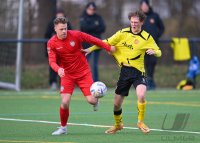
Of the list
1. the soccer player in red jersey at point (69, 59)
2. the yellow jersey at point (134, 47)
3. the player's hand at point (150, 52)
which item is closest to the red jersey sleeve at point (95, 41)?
the soccer player in red jersey at point (69, 59)

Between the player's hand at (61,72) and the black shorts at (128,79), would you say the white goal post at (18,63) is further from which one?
the player's hand at (61,72)

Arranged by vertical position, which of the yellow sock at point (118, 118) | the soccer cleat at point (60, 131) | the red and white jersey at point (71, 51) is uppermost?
the red and white jersey at point (71, 51)

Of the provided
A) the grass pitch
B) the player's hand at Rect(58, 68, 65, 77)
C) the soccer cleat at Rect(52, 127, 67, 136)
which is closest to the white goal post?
the grass pitch

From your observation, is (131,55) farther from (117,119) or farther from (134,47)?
(117,119)

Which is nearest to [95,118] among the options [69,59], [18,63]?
[69,59]

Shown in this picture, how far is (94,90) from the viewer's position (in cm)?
1088

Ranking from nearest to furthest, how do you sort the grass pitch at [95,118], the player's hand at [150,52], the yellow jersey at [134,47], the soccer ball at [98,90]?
1. the grass pitch at [95,118]
2. the soccer ball at [98,90]
3. the player's hand at [150,52]
4. the yellow jersey at [134,47]

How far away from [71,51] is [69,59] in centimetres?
13

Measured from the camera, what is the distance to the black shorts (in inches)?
442

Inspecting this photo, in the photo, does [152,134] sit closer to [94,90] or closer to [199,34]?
[94,90]

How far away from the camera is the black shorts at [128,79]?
1123cm

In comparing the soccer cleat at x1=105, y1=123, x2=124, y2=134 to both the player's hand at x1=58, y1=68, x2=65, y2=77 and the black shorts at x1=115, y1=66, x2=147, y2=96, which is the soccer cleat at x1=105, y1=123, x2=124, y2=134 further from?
the player's hand at x1=58, y1=68, x2=65, y2=77

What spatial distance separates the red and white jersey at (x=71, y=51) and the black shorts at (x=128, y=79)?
46 cm

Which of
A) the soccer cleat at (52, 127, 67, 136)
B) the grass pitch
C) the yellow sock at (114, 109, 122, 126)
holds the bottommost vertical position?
the grass pitch
